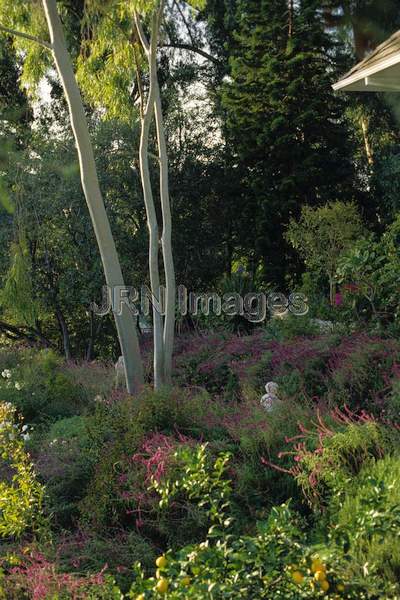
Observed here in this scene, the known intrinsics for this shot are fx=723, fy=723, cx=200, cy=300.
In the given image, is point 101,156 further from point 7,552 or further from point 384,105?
point 7,552

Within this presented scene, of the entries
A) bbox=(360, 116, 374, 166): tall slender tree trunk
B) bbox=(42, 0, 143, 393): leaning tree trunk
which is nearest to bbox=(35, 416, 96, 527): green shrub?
bbox=(42, 0, 143, 393): leaning tree trunk

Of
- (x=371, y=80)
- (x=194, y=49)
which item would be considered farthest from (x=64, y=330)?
(x=371, y=80)

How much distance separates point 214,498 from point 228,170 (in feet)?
35.2

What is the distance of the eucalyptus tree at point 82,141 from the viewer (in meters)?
7.47

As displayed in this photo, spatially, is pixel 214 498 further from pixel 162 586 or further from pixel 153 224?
pixel 153 224

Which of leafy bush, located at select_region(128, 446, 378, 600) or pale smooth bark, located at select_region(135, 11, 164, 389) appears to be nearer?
leafy bush, located at select_region(128, 446, 378, 600)

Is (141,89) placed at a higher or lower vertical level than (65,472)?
higher

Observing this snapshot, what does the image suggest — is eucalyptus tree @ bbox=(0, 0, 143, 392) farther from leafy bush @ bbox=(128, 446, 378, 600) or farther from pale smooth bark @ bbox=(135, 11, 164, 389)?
leafy bush @ bbox=(128, 446, 378, 600)

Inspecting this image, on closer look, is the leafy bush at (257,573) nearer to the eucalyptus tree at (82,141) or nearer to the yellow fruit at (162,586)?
the yellow fruit at (162,586)

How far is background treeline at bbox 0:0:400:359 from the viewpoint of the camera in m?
12.8

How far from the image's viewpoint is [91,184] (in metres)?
7.64

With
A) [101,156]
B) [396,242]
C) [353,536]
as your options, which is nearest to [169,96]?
[101,156]

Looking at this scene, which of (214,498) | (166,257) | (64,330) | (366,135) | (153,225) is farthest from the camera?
Answer: (366,135)

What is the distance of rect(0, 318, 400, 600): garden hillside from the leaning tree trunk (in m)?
1.06
